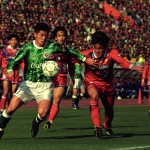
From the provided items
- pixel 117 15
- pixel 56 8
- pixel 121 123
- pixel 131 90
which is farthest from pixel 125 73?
pixel 121 123

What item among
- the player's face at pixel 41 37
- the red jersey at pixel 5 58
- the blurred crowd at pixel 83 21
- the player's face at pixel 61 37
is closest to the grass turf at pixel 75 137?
the player's face at pixel 41 37

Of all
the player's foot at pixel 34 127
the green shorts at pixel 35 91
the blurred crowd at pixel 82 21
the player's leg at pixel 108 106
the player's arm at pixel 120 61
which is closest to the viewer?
the green shorts at pixel 35 91

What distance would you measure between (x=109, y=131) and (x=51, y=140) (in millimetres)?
1747

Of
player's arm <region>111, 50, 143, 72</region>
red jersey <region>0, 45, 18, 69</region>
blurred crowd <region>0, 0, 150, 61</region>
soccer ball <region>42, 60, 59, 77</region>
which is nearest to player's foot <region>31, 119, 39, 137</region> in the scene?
soccer ball <region>42, 60, 59, 77</region>

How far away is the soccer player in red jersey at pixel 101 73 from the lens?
14312 mm

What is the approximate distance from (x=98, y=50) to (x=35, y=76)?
1.46m

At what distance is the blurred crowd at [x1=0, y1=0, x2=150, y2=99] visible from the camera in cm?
4394

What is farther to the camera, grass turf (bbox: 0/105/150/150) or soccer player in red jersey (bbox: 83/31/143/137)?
soccer player in red jersey (bbox: 83/31/143/137)

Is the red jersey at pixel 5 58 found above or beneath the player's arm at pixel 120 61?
beneath

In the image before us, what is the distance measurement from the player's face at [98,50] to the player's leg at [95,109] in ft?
2.07

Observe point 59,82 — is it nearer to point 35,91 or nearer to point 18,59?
point 35,91

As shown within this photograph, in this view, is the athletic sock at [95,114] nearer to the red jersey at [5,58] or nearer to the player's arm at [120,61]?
the player's arm at [120,61]

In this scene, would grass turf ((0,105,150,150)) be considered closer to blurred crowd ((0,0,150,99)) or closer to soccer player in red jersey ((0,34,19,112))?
soccer player in red jersey ((0,34,19,112))

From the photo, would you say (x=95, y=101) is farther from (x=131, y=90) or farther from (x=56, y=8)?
(x=56, y=8)
